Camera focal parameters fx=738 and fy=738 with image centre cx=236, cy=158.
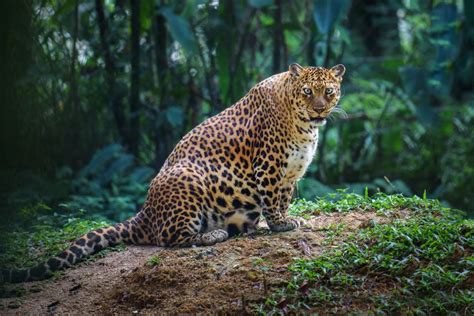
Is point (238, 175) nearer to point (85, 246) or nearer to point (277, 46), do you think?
point (85, 246)

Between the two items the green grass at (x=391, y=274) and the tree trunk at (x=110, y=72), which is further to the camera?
the tree trunk at (x=110, y=72)

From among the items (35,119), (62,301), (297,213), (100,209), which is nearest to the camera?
(35,119)

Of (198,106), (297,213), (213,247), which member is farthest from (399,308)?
(198,106)

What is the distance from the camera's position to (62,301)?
22.7 ft

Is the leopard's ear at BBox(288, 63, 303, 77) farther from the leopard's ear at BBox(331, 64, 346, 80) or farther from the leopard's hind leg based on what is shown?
the leopard's hind leg

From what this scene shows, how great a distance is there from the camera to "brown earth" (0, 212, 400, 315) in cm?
653

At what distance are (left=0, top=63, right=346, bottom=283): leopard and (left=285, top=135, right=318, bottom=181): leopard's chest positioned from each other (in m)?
0.01

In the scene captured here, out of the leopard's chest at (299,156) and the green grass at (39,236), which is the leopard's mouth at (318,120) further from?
the green grass at (39,236)

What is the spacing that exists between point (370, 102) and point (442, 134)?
5.62 feet

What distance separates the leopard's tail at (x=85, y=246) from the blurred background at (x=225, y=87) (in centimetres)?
198

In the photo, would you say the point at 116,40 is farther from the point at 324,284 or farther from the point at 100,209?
the point at 324,284

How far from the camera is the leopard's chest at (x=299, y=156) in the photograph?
780cm

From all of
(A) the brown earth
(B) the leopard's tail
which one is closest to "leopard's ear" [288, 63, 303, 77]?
(A) the brown earth

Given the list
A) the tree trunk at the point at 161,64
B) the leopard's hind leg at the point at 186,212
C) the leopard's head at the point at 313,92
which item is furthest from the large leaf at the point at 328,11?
the leopard's hind leg at the point at 186,212
